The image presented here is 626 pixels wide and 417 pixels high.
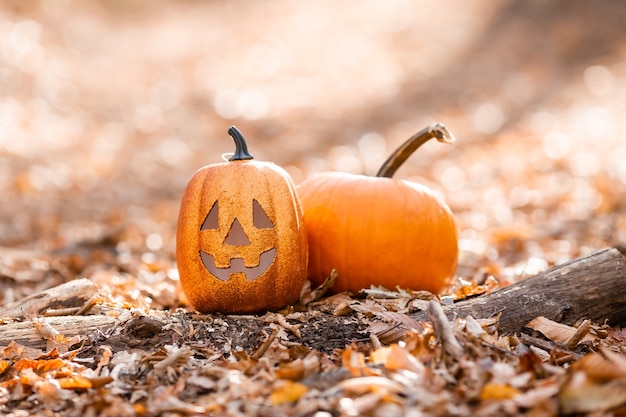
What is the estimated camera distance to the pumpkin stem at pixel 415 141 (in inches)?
148

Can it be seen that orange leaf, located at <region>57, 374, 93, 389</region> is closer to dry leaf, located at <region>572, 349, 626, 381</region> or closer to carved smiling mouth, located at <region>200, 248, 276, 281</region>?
carved smiling mouth, located at <region>200, 248, 276, 281</region>

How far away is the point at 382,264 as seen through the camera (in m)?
3.65

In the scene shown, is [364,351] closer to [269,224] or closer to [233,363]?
[233,363]

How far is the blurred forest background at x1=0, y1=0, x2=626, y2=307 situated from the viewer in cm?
594

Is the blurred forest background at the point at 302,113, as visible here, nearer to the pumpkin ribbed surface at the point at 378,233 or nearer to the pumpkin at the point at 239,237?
the pumpkin ribbed surface at the point at 378,233

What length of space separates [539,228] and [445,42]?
9.47 metres

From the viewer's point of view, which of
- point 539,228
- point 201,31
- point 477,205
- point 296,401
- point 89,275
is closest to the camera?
point 296,401

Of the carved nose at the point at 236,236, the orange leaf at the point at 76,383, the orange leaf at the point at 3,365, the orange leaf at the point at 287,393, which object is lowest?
the orange leaf at the point at 287,393

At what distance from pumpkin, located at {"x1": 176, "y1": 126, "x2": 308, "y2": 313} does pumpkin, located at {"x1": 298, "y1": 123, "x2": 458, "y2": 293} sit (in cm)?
36

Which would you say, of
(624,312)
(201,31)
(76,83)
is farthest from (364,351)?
(201,31)

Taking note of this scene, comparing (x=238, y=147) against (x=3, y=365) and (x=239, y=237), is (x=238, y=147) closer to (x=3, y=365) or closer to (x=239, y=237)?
(x=239, y=237)

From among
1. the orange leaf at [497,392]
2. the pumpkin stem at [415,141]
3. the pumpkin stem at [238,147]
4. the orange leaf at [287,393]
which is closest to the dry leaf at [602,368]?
the orange leaf at [497,392]

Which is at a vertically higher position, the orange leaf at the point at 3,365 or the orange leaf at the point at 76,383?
the orange leaf at the point at 3,365

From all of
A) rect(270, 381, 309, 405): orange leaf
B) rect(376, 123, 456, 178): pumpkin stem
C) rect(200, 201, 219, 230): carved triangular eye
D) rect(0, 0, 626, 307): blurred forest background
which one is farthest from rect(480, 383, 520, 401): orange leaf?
rect(0, 0, 626, 307): blurred forest background
